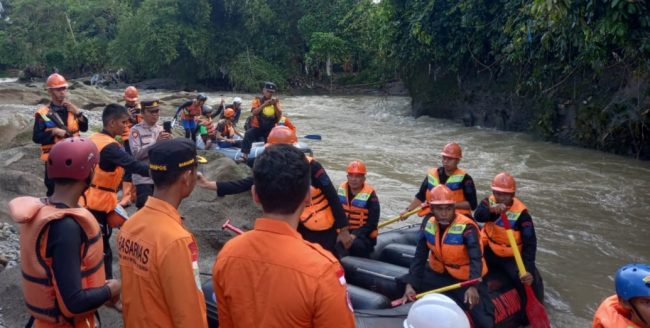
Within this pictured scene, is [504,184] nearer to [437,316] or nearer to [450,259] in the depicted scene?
[450,259]

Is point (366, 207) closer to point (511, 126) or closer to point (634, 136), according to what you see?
point (634, 136)

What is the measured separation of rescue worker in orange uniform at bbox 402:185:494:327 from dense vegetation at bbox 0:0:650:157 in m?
2.49

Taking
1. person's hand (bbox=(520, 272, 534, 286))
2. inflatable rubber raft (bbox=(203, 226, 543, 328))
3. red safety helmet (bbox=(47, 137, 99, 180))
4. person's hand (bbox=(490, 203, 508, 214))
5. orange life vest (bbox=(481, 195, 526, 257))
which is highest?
red safety helmet (bbox=(47, 137, 99, 180))

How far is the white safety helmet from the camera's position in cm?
203

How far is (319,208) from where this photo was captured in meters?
4.23

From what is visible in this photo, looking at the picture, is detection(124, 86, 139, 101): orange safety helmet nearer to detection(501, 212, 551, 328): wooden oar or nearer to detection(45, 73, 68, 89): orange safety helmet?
detection(45, 73, 68, 89): orange safety helmet

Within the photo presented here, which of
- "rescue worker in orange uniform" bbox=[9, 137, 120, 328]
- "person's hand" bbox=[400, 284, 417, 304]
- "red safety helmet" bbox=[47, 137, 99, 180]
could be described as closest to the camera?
"rescue worker in orange uniform" bbox=[9, 137, 120, 328]

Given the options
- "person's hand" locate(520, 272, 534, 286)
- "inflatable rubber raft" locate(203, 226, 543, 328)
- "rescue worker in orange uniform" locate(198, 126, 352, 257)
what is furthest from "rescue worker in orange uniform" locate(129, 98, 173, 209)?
"person's hand" locate(520, 272, 534, 286)

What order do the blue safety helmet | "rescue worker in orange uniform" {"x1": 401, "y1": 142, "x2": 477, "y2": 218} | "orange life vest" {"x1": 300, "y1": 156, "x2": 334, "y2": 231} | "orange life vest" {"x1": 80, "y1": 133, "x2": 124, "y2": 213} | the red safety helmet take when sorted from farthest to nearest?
"rescue worker in orange uniform" {"x1": 401, "y1": 142, "x2": 477, "y2": 218} → "orange life vest" {"x1": 300, "y1": 156, "x2": 334, "y2": 231} → "orange life vest" {"x1": 80, "y1": 133, "x2": 124, "y2": 213} → the blue safety helmet → the red safety helmet

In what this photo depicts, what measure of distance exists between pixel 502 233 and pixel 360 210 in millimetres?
1251

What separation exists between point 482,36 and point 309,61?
16.7 meters

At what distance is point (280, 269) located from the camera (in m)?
1.57

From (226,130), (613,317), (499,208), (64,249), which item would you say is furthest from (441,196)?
(226,130)

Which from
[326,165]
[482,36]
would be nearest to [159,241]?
[326,165]
